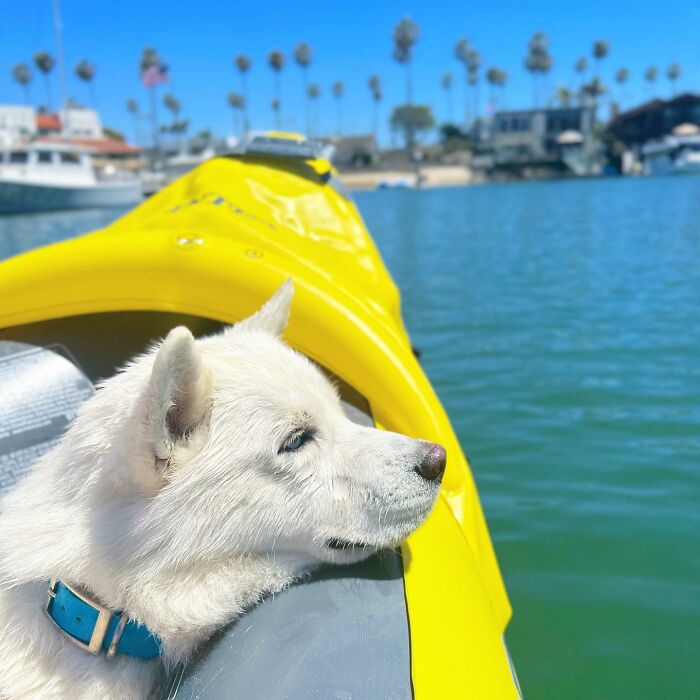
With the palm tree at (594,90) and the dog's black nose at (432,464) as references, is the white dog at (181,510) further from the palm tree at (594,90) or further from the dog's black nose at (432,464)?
the palm tree at (594,90)

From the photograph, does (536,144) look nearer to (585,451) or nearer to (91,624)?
(585,451)

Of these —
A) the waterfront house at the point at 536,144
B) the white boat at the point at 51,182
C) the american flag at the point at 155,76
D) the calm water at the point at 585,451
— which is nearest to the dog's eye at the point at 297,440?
the calm water at the point at 585,451

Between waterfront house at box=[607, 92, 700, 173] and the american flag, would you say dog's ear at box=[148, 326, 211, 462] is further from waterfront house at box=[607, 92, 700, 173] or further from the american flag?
waterfront house at box=[607, 92, 700, 173]

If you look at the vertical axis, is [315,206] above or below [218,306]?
above

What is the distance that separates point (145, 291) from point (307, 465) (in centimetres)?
127

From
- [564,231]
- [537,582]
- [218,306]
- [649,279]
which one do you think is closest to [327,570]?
[218,306]

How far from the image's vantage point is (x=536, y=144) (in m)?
100

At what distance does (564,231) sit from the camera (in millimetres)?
23359

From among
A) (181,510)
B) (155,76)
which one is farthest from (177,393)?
(155,76)

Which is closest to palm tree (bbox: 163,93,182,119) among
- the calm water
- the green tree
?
the green tree

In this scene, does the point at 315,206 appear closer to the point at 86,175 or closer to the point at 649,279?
the point at 649,279

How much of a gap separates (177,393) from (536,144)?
105846 millimetres

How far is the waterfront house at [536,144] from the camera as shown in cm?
9588

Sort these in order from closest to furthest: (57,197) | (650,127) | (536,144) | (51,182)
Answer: (51,182)
(57,197)
(650,127)
(536,144)
